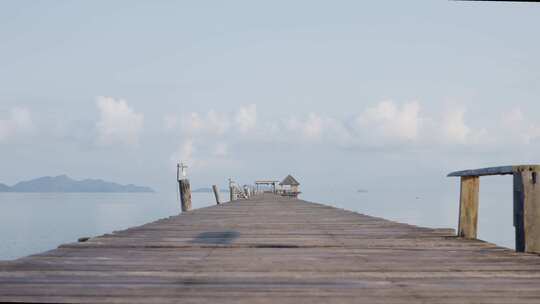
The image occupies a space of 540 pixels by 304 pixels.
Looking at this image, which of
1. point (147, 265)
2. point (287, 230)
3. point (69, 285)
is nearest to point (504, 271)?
point (147, 265)

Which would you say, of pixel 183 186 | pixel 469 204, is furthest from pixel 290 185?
pixel 469 204

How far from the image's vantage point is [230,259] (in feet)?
15.4

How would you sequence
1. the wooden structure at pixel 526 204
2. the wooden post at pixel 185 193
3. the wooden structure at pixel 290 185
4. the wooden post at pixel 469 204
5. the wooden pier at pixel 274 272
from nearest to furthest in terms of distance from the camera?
1. the wooden pier at pixel 274 272
2. the wooden structure at pixel 526 204
3. the wooden post at pixel 469 204
4. the wooden post at pixel 185 193
5. the wooden structure at pixel 290 185

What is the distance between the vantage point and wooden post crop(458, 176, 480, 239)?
21.0ft

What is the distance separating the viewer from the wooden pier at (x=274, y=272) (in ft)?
10.3

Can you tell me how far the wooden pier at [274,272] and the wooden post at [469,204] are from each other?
11.4 inches

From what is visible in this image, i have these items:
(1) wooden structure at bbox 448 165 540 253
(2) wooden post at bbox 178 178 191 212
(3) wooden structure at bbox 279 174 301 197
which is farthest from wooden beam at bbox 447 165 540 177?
(3) wooden structure at bbox 279 174 301 197

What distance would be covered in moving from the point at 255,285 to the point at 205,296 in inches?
17.3

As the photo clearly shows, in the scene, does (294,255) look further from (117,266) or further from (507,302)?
(507,302)

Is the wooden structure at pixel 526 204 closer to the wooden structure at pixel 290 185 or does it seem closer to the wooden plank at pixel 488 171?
the wooden plank at pixel 488 171

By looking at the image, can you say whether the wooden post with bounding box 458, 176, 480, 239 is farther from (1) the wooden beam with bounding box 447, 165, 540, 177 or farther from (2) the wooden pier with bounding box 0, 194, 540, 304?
(1) the wooden beam with bounding box 447, 165, 540, 177

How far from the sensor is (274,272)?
3.96m

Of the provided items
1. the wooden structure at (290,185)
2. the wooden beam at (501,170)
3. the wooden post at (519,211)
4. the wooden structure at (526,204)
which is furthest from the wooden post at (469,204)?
the wooden structure at (290,185)

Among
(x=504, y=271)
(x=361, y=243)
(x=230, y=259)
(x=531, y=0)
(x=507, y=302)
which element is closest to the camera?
(x=531, y=0)
